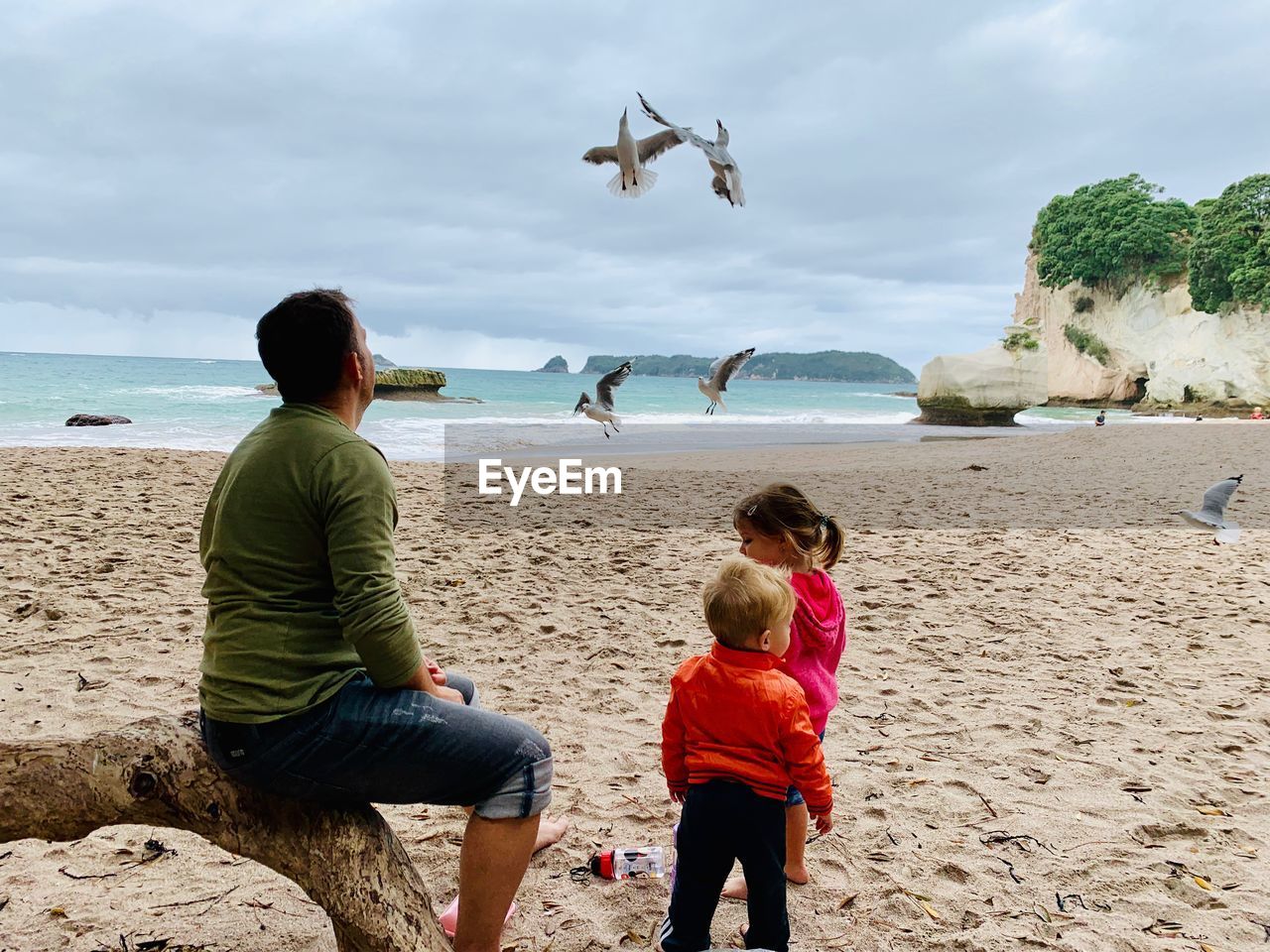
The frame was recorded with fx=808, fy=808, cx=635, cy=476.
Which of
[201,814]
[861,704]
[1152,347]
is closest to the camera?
[201,814]

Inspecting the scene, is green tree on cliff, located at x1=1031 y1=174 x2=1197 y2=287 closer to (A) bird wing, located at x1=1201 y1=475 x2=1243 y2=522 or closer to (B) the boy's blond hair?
(A) bird wing, located at x1=1201 y1=475 x2=1243 y2=522

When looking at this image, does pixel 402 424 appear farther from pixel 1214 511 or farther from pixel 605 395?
pixel 1214 511

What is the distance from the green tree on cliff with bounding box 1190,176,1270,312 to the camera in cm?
3705

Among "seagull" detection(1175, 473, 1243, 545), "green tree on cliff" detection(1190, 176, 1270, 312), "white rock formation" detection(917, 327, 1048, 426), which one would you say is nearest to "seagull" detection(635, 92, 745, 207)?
"seagull" detection(1175, 473, 1243, 545)

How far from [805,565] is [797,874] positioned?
1.09 metres

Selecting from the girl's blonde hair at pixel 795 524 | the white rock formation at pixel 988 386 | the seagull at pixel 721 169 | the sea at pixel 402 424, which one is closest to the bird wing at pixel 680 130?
the seagull at pixel 721 169

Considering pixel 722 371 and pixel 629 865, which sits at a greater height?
pixel 722 371

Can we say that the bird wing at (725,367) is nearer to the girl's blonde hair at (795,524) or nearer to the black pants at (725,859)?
the girl's blonde hair at (795,524)

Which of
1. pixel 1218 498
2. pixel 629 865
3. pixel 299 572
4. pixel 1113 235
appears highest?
pixel 1113 235

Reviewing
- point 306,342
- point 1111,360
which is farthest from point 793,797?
point 1111,360

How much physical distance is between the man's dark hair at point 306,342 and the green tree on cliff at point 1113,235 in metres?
52.0

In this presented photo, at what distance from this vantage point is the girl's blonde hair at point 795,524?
2.43 meters

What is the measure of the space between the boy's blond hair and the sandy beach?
110 centimetres

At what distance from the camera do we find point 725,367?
6.20 meters
